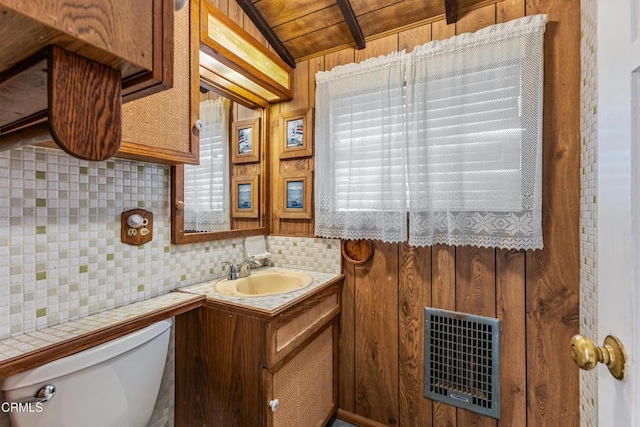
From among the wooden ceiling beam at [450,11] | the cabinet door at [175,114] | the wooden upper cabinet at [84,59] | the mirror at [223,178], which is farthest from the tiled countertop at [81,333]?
the wooden ceiling beam at [450,11]

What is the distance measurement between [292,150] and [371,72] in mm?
626

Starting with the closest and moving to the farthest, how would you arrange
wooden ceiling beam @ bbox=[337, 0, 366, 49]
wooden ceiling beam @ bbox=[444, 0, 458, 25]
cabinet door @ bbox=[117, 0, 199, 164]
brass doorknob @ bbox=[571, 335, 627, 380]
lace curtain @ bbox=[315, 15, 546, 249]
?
brass doorknob @ bbox=[571, 335, 627, 380], cabinet door @ bbox=[117, 0, 199, 164], lace curtain @ bbox=[315, 15, 546, 249], wooden ceiling beam @ bbox=[444, 0, 458, 25], wooden ceiling beam @ bbox=[337, 0, 366, 49]

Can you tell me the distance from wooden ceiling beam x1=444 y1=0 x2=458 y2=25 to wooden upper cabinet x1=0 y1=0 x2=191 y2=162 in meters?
1.39

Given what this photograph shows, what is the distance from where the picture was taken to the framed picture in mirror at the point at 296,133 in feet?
5.65

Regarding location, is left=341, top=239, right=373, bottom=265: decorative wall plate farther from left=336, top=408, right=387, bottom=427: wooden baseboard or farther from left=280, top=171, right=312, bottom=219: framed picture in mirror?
left=336, top=408, right=387, bottom=427: wooden baseboard

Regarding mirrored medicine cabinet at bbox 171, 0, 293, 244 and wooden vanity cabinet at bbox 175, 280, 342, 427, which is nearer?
wooden vanity cabinet at bbox 175, 280, 342, 427

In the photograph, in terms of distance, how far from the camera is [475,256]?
1367 mm

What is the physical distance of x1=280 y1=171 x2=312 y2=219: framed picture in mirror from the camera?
5.71ft

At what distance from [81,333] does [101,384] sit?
0.57ft

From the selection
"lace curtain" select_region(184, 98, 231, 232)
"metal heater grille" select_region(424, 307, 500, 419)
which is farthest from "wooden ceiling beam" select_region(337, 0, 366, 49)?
"metal heater grille" select_region(424, 307, 500, 419)

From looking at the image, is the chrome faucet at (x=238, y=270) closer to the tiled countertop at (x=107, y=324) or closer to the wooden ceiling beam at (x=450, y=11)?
the tiled countertop at (x=107, y=324)

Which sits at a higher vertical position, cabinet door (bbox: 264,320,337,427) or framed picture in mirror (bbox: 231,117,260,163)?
framed picture in mirror (bbox: 231,117,260,163)

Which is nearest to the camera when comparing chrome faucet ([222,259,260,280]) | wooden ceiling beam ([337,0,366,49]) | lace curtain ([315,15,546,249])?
lace curtain ([315,15,546,249])

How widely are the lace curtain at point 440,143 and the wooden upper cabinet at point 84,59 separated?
1.21 meters
